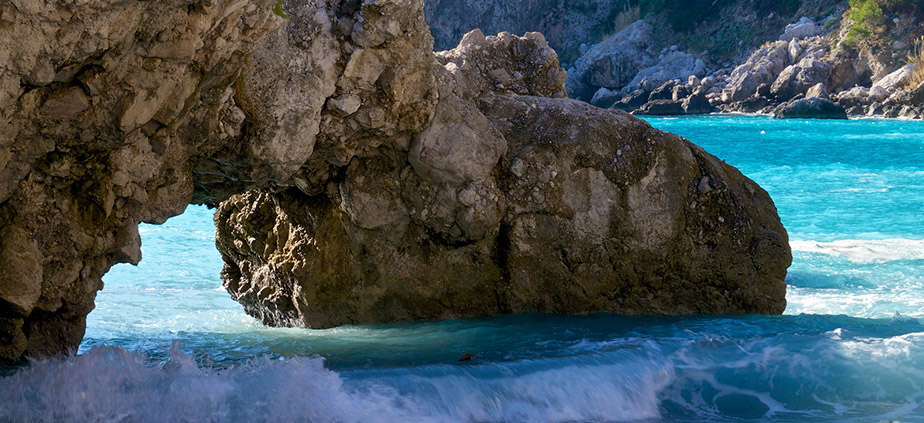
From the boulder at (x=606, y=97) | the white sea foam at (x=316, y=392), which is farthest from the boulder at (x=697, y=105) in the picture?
the white sea foam at (x=316, y=392)

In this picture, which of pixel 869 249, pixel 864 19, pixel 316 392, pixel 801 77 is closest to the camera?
pixel 316 392

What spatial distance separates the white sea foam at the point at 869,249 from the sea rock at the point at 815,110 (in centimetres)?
2258

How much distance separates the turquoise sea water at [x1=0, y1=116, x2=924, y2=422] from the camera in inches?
156

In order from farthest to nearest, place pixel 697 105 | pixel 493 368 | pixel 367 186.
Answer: pixel 697 105 → pixel 367 186 → pixel 493 368

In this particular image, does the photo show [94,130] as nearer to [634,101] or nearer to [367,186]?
[367,186]

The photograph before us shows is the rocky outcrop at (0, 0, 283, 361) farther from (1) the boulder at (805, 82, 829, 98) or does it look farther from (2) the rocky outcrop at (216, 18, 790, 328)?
(1) the boulder at (805, 82, 829, 98)

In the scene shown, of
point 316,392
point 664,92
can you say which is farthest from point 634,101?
point 316,392

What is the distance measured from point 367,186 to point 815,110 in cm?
2925

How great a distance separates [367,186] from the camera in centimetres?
530

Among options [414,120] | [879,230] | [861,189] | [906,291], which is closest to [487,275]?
[414,120]

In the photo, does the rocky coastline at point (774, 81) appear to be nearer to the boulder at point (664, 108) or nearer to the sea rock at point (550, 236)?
the boulder at point (664, 108)

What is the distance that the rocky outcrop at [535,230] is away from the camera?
5363 mm

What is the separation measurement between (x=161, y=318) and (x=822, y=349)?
177 inches

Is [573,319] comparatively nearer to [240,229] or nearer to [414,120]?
[414,120]
